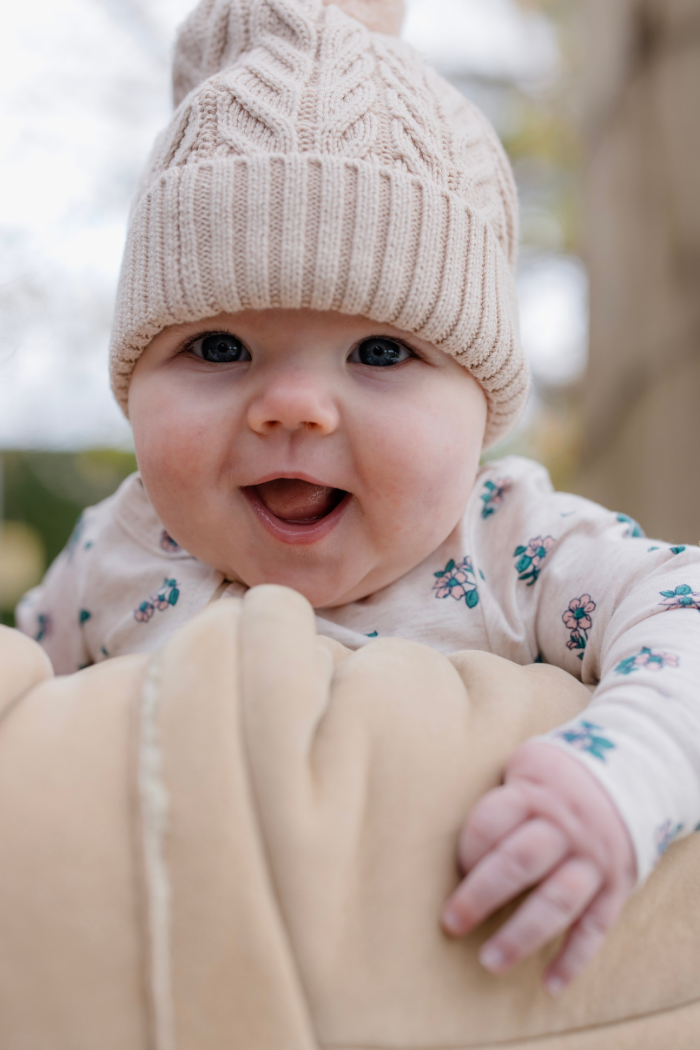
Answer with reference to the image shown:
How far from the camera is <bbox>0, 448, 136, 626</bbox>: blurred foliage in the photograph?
5.21 m

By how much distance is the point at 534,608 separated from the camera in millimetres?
Result: 979

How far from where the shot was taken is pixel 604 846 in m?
0.49

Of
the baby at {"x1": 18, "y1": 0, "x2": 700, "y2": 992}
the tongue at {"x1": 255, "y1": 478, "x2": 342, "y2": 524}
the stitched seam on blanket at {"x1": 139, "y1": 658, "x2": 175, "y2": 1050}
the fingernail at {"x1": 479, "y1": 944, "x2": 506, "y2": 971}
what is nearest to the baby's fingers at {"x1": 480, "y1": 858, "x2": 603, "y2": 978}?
the fingernail at {"x1": 479, "y1": 944, "x2": 506, "y2": 971}

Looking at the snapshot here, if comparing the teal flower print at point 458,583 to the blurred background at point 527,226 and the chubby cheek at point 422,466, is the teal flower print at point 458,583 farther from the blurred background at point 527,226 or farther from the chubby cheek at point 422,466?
the blurred background at point 527,226

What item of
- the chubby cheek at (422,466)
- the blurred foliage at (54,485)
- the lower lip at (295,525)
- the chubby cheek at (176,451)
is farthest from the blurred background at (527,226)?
the chubby cheek at (422,466)

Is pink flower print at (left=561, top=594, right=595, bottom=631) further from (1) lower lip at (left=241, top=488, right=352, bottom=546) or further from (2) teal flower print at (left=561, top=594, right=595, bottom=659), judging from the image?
(1) lower lip at (left=241, top=488, right=352, bottom=546)

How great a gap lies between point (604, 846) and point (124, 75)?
3978 mm

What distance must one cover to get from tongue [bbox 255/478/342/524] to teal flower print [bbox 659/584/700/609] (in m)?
0.37

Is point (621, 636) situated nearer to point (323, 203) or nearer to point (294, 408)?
point (294, 408)

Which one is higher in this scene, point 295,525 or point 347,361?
point 347,361

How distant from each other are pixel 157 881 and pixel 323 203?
0.66 meters

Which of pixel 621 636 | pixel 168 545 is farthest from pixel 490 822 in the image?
pixel 168 545

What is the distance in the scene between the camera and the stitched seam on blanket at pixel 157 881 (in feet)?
1.46

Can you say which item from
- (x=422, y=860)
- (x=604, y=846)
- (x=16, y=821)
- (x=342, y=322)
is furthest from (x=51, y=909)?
(x=342, y=322)
